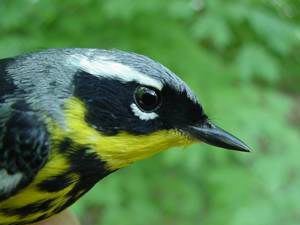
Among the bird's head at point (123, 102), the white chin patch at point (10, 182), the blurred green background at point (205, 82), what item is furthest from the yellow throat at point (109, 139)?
the blurred green background at point (205, 82)

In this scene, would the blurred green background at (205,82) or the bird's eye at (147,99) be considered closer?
the bird's eye at (147,99)

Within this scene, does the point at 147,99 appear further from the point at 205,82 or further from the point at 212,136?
the point at 205,82

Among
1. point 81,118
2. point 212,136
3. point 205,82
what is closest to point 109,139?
point 81,118

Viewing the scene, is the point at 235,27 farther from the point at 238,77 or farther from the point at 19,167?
the point at 19,167

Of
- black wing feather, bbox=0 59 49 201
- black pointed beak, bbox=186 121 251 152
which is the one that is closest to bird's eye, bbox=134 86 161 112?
black pointed beak, bbox=186 121 251 152

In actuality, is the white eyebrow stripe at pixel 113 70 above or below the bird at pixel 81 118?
above

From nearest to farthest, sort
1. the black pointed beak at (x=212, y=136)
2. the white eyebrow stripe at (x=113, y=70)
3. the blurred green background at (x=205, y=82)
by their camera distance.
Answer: the white eyebrow stripe at (x=113, y=70) < the black pointed beak at (x=212, y=136) < the blurred green background at (x=205, y=82)

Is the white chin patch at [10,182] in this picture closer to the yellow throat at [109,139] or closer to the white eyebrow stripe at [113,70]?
the yellow throat at [109,139]
